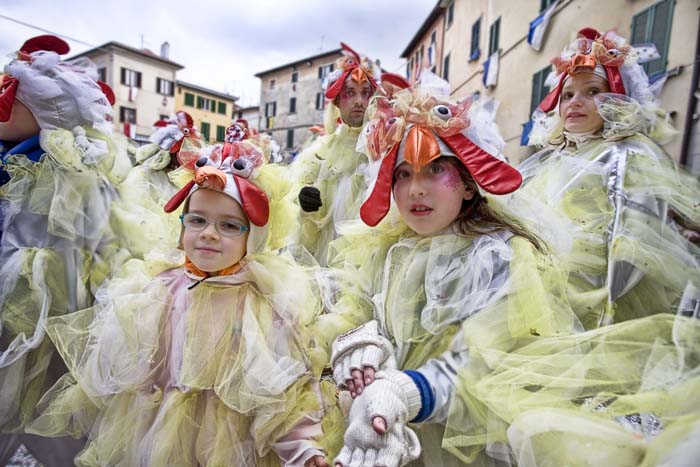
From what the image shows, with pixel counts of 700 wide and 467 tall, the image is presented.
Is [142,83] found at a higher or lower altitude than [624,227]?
higher

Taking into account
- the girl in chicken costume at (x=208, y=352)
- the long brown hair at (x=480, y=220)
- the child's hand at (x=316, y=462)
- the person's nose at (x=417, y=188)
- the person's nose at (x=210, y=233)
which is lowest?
the child's hand at (x=316, y=462)

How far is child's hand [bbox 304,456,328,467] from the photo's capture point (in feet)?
4.49

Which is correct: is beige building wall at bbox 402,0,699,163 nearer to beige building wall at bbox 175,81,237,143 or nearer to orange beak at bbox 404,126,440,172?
orange beak at bbox 404,126,440,172

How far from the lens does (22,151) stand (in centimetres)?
222

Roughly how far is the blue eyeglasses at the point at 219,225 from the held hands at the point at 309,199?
1.48m

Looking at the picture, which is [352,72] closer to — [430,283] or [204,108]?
[430,283]

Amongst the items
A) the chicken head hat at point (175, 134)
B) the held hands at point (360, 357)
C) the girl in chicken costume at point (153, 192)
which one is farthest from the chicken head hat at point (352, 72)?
the held hands at point (360, 357)

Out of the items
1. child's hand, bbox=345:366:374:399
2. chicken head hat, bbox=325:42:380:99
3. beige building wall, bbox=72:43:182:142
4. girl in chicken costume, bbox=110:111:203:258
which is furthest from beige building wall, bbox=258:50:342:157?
child's hand, bbox=345:366:374:399

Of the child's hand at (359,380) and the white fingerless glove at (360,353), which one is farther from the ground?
the white fingerless glove at (360,353)

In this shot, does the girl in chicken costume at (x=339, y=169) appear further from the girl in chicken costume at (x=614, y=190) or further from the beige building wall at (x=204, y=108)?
the beige building wall at (x=204, y=108)

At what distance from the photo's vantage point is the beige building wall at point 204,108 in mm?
31859

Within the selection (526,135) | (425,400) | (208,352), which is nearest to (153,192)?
(208,352)

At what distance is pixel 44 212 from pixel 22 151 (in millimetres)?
375

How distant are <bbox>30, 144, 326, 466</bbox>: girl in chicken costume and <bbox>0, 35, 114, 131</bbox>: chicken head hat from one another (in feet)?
3.82
